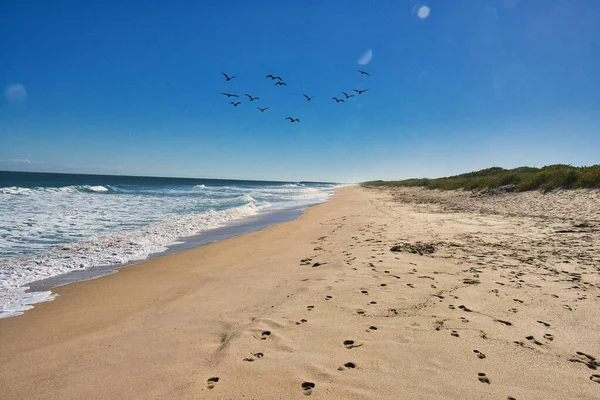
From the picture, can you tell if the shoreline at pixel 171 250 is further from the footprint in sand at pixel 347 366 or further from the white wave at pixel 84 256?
the footprint in sand at pixel 347 366

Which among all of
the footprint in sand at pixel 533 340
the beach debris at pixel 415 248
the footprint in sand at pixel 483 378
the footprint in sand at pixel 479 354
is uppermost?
the beach debris at pixel 415 248

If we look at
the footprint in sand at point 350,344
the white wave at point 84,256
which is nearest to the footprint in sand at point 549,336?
the footprint in sand at point 350,344

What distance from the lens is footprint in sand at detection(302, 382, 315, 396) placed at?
269 centimetres

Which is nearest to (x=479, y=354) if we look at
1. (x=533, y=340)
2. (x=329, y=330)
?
(x=533, y=340)

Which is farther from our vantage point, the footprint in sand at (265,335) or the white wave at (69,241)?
the white wave at (69,241)

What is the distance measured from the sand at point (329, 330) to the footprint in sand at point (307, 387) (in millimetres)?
17

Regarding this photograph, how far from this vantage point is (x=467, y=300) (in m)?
4.54

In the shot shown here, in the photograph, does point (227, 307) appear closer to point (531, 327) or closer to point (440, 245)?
point (531, 327)

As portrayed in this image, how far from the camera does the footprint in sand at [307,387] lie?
269 centimetres

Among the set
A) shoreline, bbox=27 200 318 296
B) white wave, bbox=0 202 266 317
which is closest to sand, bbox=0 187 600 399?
shoreline, bbox=27 200 318 296

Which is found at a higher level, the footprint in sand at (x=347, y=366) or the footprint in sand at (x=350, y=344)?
the footprint in sand at (x=350, y=344)

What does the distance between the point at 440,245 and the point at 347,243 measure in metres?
2.52

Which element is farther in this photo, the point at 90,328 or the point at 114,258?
the point at 114,258

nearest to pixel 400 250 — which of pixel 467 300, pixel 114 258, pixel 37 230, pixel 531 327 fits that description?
pixel 467 300
